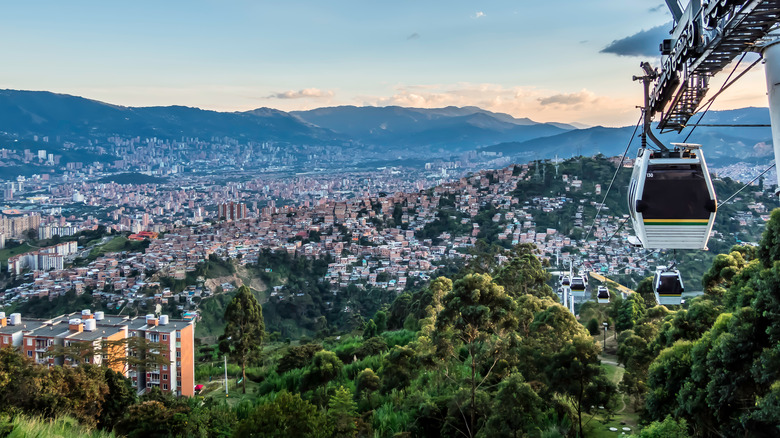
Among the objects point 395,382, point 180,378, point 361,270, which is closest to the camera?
point 395,382

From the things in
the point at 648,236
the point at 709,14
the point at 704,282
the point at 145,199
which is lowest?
the point at 145,199

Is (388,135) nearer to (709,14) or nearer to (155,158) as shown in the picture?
(155,158)

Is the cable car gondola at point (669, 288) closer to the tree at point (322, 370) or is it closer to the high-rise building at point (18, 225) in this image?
the tree at point (322, 370)

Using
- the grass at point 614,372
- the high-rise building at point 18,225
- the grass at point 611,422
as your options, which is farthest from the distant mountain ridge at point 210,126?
the grass at point 611,422

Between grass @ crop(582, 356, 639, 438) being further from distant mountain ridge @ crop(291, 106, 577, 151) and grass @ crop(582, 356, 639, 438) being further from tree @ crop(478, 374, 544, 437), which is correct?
distant mountain ridge @ crop(291, 106, 577, 151)

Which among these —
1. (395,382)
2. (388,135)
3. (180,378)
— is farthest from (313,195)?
(388,135)

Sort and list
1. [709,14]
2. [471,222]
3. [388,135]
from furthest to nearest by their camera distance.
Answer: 1. [388,135]
2. [471,222]
3. [709,14]
